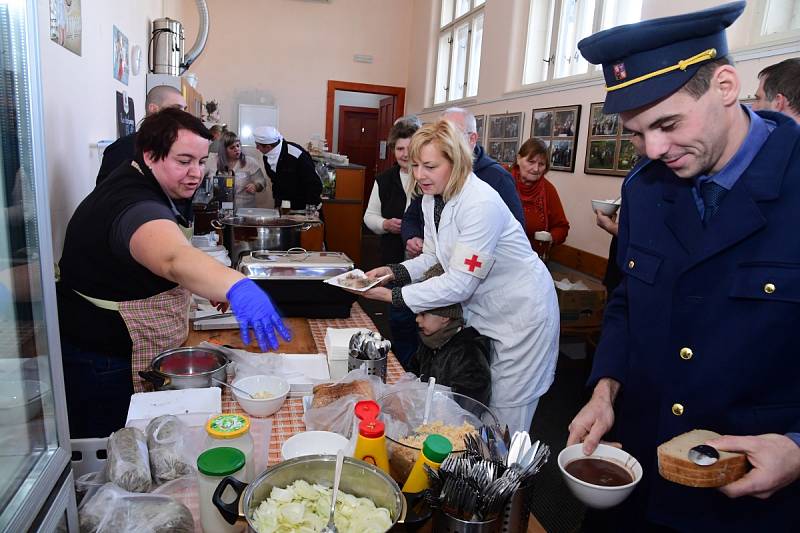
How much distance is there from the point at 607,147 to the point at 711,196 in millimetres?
3315

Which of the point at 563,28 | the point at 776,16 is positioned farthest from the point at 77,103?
the point at 563,28

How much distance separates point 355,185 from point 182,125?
4.89m

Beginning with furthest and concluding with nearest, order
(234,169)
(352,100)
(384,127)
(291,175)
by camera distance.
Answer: (352,100) < (384,127) < (234,169) < (291,175)

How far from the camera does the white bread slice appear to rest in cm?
91

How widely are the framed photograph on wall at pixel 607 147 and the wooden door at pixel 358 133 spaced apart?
23.3 feet

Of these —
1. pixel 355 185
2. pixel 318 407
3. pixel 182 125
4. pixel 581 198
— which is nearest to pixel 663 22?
pixel 318 407

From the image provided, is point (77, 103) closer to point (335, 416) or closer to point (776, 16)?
point (335, 416)

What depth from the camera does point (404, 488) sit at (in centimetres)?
95

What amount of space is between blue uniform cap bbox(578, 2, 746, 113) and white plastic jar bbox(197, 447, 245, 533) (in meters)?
1.00

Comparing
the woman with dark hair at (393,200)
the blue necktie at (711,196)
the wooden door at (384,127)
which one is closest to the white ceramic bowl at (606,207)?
the woman with dark hair at (393,200)

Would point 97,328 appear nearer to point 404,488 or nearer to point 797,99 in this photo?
point 404,488

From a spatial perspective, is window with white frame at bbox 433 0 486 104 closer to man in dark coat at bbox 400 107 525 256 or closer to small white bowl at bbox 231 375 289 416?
man in dark coat at bbox 400 107 525 256

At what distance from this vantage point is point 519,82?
589 centimetres

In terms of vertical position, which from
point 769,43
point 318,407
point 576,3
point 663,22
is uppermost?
point 576,3
